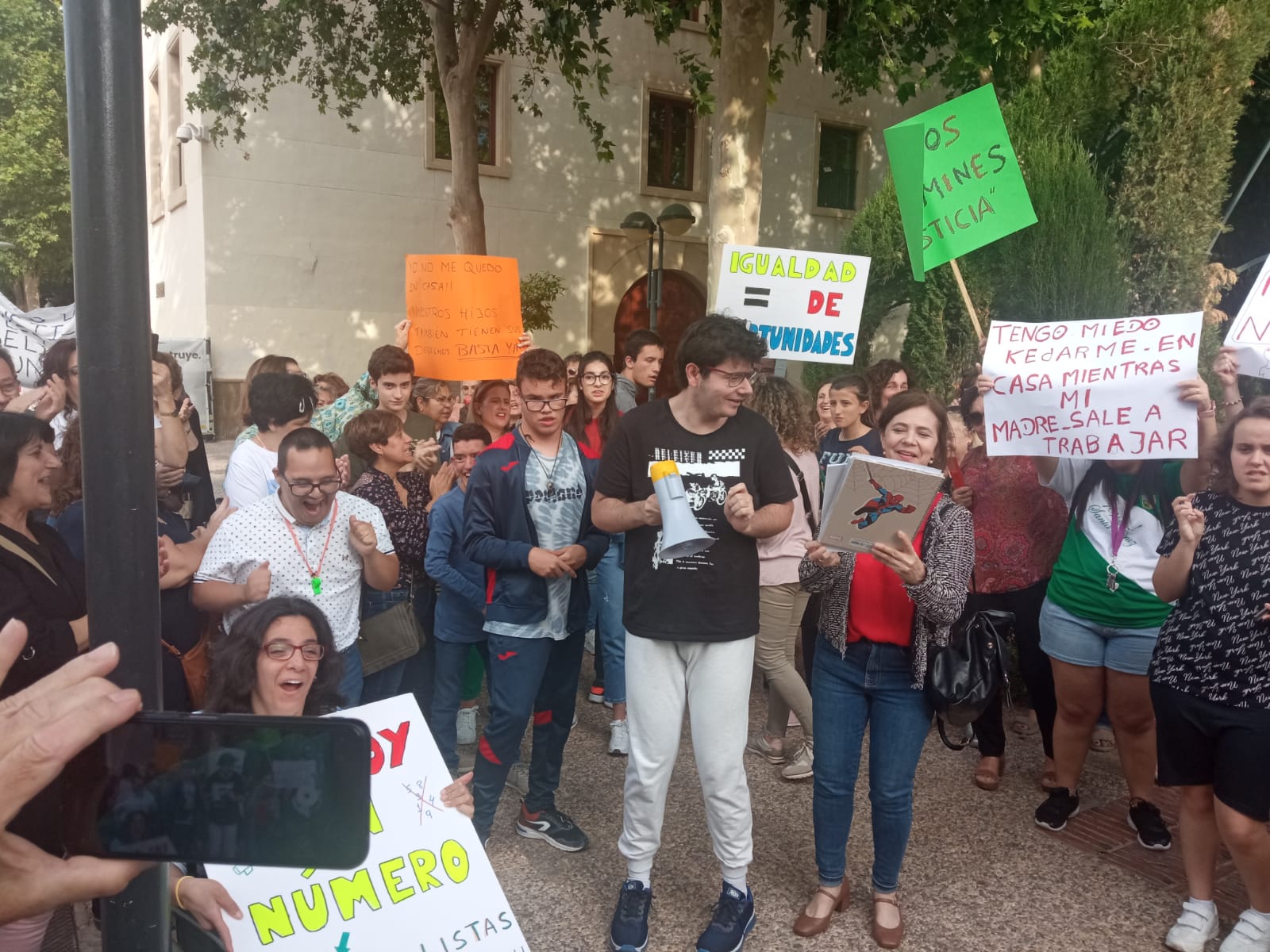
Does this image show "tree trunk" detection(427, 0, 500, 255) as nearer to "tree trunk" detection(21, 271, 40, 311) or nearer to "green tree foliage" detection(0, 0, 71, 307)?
"green tree foliage" detection(0, 0, 71, 307)

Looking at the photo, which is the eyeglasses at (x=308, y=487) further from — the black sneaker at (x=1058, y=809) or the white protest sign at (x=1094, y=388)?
the black sneaker at (x=1058, y=809)

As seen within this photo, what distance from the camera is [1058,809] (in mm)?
4129

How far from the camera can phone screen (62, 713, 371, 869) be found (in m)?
0.93

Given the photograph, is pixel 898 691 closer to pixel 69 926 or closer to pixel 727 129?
pixel 69 926

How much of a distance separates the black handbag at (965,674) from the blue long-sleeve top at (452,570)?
1.94m

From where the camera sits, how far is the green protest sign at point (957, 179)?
15.7 ft

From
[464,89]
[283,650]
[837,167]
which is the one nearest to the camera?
[283,650]

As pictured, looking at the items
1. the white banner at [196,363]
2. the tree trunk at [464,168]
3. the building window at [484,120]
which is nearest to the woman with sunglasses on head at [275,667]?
the tree trunk at [464,168]

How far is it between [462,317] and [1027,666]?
3.77 m

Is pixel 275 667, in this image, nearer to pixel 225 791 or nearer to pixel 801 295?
pixel 225 791

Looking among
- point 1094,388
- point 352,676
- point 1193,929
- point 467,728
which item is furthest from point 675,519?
point 467,728

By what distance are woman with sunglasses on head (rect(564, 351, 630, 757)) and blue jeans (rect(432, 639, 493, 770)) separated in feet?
2.44

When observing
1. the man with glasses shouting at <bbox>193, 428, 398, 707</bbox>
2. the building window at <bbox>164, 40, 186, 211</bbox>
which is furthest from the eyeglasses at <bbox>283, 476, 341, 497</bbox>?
the building window at <bbox>164, 40, 186, 211</bbox>

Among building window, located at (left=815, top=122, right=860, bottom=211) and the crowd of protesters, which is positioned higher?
building window, located at (left=815, top=122, right=860, bottom=211)
